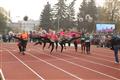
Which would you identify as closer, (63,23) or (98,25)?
(98,25)

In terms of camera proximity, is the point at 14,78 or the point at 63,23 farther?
the point at 63,23

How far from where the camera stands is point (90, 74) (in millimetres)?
17141

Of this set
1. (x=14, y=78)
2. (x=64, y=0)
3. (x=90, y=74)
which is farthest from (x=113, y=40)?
(x=64, y=0)

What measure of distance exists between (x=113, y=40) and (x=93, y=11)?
8375 centimetres

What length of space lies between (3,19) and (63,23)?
27.7 metres

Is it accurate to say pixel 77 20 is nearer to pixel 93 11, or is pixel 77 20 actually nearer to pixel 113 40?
pixel 93 11

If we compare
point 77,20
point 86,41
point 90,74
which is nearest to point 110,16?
point 77,20

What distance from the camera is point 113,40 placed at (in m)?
23.2

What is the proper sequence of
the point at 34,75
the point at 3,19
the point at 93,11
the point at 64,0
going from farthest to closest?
the point at 3,19
the point at 64,0
the point at 93,11
the point at 34,75

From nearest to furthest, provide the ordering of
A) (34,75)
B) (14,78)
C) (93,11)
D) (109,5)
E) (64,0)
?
(14,78) → (34,75) → (109,5) → (93,11) → (64,0)

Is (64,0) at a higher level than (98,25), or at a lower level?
higher

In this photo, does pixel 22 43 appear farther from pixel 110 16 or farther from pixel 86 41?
pixel 110 16

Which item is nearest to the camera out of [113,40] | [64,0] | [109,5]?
[113,40]

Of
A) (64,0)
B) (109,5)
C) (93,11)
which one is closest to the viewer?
(109,5)
